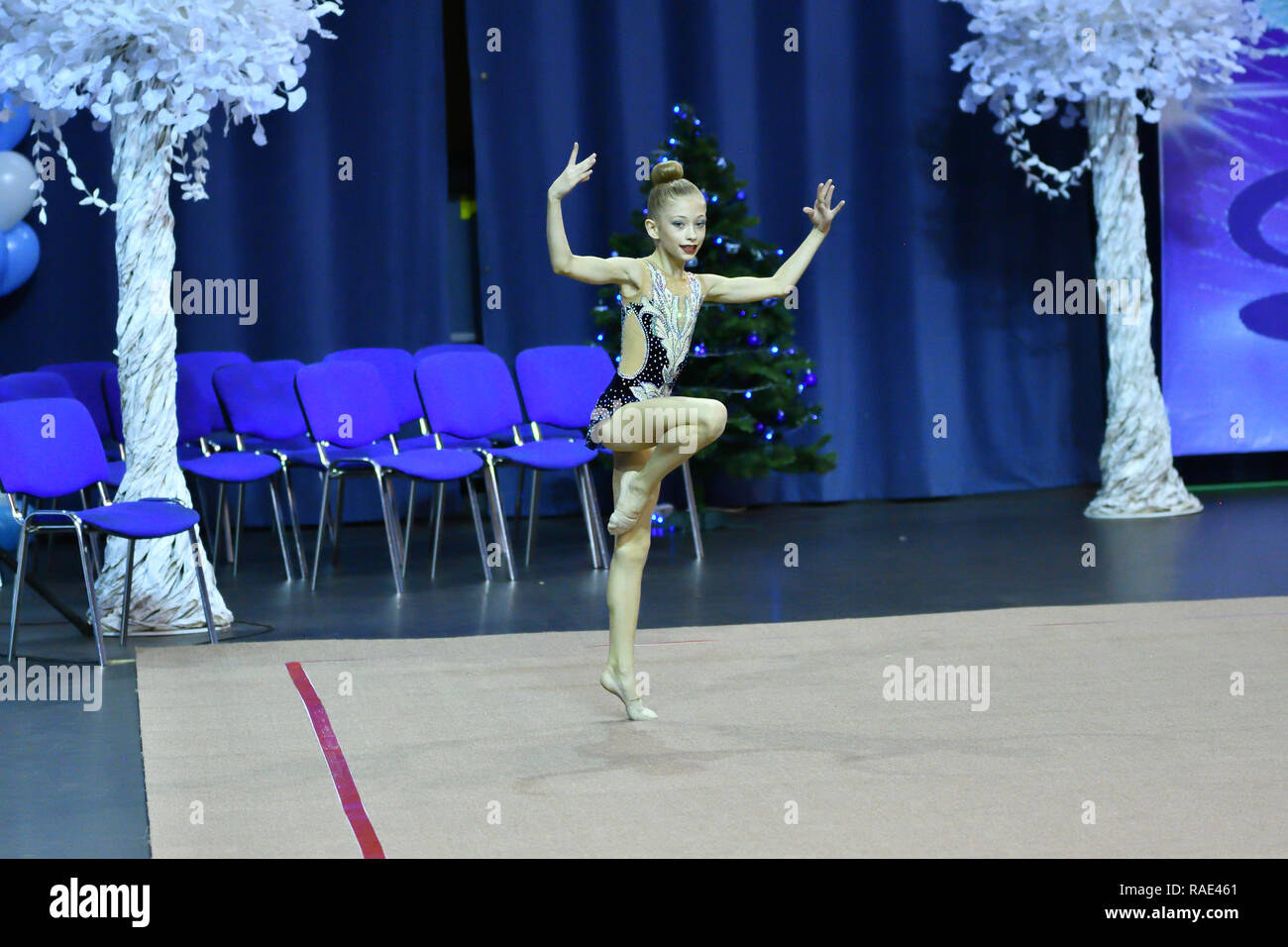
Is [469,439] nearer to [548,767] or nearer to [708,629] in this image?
[708,629]

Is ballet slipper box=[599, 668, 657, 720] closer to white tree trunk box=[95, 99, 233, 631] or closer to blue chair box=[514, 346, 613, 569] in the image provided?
white tree trunk box=[95, 99, 233, 631]

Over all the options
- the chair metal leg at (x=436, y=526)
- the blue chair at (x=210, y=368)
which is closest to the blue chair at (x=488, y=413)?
the chair metal leg at (x=436, y=526)

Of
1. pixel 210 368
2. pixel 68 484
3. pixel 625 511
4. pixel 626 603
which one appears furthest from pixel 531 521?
pixel 625 511

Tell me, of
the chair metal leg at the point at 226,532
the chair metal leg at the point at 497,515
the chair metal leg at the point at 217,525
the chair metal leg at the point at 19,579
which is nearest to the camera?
the chair metal leg at the point at 19,579

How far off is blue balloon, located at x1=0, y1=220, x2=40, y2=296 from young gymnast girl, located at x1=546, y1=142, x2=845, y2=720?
5.61m

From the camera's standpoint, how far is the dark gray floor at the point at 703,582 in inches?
182

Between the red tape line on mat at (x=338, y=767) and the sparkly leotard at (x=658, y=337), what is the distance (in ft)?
3.64

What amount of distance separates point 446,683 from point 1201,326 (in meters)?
6.48

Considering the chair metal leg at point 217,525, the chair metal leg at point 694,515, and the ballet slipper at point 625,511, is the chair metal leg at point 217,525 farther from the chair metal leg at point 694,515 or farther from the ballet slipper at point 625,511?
the ballet slipper at point 625,511

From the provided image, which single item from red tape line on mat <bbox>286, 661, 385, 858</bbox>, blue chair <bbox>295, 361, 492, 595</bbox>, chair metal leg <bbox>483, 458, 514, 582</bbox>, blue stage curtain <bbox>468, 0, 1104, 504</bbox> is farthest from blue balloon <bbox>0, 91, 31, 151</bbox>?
red tape line on mat <bbox>286, 661, 385, 858</bbox>

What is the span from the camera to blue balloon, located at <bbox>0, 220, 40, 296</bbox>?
8805 mm

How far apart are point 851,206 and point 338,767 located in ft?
22.3

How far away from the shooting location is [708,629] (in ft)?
19.2

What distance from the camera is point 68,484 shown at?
5.89 metres
